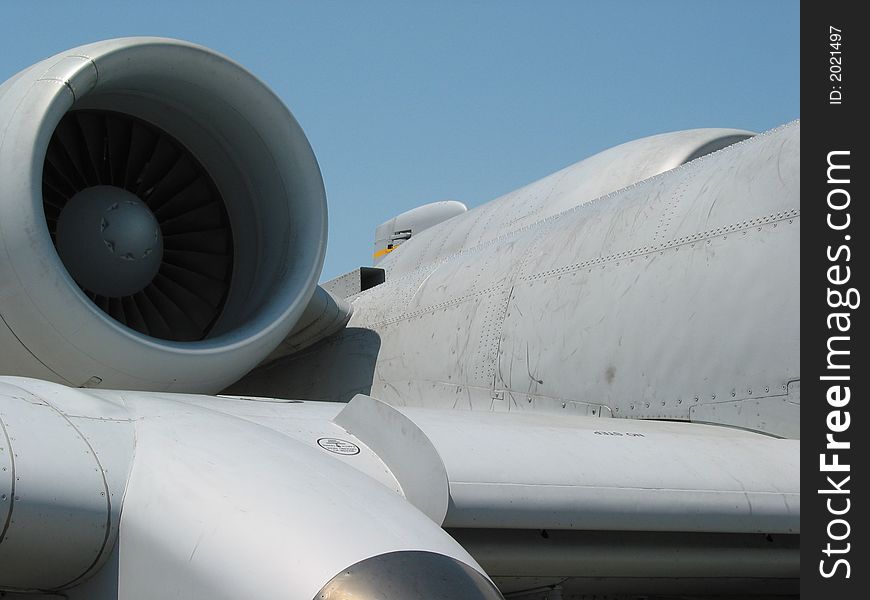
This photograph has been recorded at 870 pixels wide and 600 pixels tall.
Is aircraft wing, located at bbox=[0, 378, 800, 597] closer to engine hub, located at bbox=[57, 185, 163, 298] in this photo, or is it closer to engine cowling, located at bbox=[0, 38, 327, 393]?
engine cowling, located at bbox=[0, 38, 327, 393]

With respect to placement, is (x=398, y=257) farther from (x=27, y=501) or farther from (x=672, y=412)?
(x=27, y=501)

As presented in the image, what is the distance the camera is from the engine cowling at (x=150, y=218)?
4.14m

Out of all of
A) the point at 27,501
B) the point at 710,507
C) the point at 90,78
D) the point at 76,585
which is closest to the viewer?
the point at 27,501

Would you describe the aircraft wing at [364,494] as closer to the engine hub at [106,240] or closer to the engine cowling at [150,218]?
the engine cowling at [150,218]

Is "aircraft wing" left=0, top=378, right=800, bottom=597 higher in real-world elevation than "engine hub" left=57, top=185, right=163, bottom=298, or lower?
lower

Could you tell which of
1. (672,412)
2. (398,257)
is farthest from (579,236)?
(398,257)

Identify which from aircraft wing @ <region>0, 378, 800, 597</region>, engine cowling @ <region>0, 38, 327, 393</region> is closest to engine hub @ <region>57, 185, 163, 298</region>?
engine cowling @ <region>0, 38, 327, 393</region>

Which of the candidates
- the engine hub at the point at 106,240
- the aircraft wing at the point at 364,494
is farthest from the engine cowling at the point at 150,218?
the aircraft wing at the point at 364,494

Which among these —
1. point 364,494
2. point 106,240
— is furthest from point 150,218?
point 364,494

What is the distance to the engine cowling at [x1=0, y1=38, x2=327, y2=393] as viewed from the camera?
4.14 metres

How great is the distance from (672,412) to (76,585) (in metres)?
2.37

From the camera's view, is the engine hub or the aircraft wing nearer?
the aircraft wing

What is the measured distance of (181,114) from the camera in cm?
516

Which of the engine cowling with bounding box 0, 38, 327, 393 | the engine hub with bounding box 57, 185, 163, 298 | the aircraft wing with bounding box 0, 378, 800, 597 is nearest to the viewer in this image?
the aircraft wing with bounding box 0, 378, 800, 597
